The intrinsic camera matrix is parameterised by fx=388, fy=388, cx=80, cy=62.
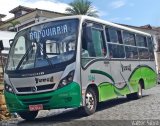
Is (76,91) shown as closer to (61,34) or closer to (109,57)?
(61,34)

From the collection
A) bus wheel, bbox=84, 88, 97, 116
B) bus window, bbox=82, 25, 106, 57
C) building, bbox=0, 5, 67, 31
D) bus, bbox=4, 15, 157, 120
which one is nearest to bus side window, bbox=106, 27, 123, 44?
bus, bbox=4, 15, 157, 120

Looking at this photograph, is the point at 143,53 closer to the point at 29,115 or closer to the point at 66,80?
the point at 29,115

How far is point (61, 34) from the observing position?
11.1m

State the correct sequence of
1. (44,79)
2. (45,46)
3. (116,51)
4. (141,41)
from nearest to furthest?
(44,79) → (45,46) → (116,51) → (141,41)

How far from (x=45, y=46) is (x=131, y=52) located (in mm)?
5376

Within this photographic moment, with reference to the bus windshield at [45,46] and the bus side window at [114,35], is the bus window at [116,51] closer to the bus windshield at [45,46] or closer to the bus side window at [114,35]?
the bus side window at [114,35]

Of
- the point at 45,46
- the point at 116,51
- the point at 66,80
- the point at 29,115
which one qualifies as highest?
the point at 45,46

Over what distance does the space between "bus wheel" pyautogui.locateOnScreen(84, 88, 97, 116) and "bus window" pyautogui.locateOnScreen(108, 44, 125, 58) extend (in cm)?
217

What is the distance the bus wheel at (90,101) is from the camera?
11102mm

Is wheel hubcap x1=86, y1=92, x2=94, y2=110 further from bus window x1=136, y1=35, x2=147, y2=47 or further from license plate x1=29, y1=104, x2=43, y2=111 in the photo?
bus window x1=136, y1=35, x2=147, y2=47

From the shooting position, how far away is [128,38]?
15617 millimetres

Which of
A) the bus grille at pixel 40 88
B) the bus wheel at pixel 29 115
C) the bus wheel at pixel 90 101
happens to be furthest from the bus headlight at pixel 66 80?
the bus wheel at pixel 29 115

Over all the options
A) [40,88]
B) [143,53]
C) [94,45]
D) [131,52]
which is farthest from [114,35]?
[40,88]

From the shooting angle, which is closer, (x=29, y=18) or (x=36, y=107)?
(x=36, y=107)
